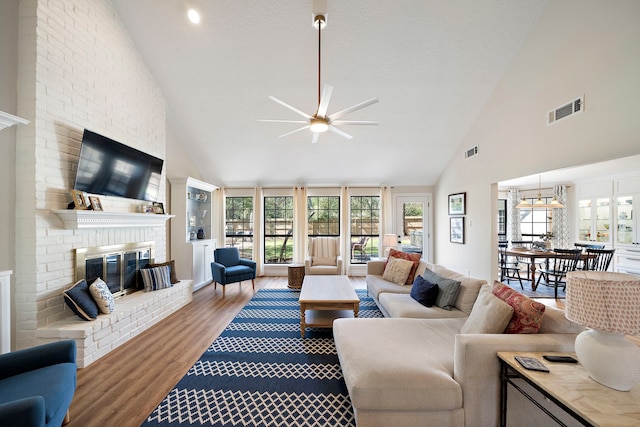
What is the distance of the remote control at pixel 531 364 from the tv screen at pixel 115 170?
413cm

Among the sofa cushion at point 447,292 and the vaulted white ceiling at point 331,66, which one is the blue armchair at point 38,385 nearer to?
the sofa cushion at point 447,292

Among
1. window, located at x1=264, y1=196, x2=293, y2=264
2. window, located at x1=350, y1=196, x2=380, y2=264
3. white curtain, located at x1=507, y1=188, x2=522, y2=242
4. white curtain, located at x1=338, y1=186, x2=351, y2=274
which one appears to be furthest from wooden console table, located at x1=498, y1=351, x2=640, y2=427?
white curtain, located at x1=507, y1=188, x2=522, y2=242

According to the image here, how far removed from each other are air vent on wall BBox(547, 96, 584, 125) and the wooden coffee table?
3302mm

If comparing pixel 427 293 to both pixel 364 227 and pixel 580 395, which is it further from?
pixel 364 227

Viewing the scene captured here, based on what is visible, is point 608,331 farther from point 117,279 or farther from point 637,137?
point 117,279

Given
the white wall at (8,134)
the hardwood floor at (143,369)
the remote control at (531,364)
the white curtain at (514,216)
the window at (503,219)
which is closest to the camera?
the remote control at (531,364)

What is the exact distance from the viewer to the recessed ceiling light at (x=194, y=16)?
319cm

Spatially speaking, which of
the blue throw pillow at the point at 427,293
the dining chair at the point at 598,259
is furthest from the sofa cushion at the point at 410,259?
the dining chair at the point at 598,259

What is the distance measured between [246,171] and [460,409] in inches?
224

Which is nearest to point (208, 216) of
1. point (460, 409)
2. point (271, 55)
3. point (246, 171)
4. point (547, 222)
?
point (246, 171)

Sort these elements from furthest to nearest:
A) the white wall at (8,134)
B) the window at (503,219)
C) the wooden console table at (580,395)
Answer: the window at (503,219) → the white wall at (8,134) → the wooden console table at (580,395)

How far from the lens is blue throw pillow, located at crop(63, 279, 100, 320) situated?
264 cm

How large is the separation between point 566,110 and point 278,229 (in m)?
5.67

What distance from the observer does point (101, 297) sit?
2.87 meters
